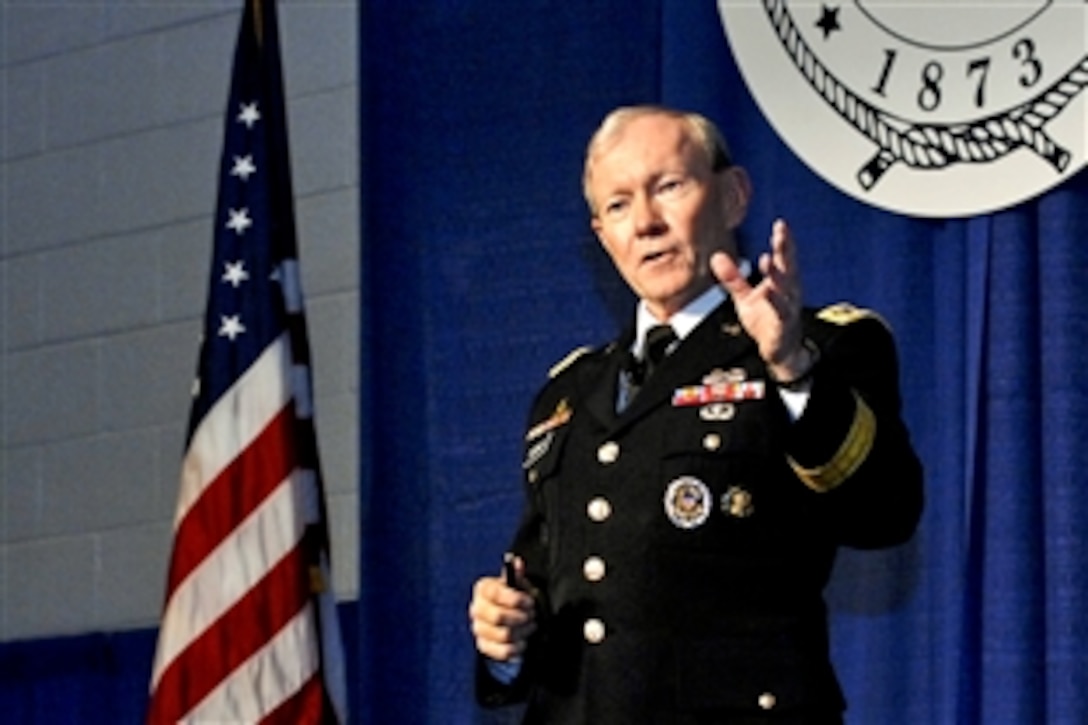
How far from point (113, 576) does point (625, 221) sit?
1913mm

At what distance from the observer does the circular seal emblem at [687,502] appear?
221 cm

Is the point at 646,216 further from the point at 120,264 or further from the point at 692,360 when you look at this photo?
the point at 120,264

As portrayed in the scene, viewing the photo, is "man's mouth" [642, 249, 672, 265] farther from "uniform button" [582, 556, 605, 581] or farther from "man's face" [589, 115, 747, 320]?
"uniform button" [582, 556, 605, 581]

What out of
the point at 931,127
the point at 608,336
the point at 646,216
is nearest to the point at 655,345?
the point at 646,216

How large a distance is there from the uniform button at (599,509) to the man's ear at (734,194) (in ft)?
1.09

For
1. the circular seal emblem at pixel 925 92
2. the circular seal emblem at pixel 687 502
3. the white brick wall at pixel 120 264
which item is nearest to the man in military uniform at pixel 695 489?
the circular seal emblem at pixel 687 502

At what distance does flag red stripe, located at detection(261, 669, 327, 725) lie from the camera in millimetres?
3295

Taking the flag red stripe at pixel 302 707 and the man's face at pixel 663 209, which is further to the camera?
the flag red stripe at pixel 302 707

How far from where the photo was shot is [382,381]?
3.38 m

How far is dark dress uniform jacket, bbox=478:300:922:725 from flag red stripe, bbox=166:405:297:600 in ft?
3.59

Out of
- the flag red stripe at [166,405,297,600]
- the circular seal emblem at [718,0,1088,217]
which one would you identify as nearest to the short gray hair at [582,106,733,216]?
the circular seal emblem at [718,0,1088,217]

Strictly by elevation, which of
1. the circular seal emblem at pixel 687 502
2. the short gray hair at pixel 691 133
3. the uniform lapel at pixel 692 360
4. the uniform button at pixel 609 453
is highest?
the short gray hair at pixel 691 133

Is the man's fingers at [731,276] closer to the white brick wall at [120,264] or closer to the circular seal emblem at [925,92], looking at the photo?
the circular seal emblem at [925,92]

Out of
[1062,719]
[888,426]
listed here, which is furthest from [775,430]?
[1062,719]
